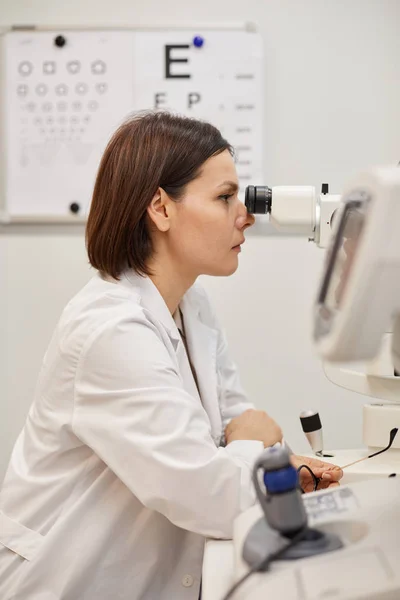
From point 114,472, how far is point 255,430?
321 mm

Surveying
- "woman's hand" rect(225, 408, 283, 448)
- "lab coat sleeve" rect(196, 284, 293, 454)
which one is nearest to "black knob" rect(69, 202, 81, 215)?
"lab coat sleeve" rect(196, 284, 293, 454)

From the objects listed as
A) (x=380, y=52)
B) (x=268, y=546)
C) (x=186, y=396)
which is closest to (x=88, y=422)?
(x=186, y=396)

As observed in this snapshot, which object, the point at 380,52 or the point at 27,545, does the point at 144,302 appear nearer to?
the point at 27,545

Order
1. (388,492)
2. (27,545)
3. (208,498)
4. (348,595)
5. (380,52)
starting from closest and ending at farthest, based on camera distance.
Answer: (348,595), (388,492), (208,498), (27,545), (380,52)

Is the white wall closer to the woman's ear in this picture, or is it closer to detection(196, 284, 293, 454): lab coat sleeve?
detection(196, 284, 293, 454): lab coat sleeve

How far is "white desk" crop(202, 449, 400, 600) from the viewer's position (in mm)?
845

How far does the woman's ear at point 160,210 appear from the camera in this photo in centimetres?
139

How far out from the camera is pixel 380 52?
2.31 m

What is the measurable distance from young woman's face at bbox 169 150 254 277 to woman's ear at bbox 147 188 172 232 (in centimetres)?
2

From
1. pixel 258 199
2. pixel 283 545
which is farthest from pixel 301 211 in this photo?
pixel 283 545

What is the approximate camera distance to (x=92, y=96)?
234 centimetres

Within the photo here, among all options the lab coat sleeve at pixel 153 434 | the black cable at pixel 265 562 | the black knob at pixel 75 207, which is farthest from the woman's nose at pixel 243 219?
the black knob at pixel 75 207

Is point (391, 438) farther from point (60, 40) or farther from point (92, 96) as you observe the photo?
point (60, 40)

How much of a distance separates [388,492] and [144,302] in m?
0.62
